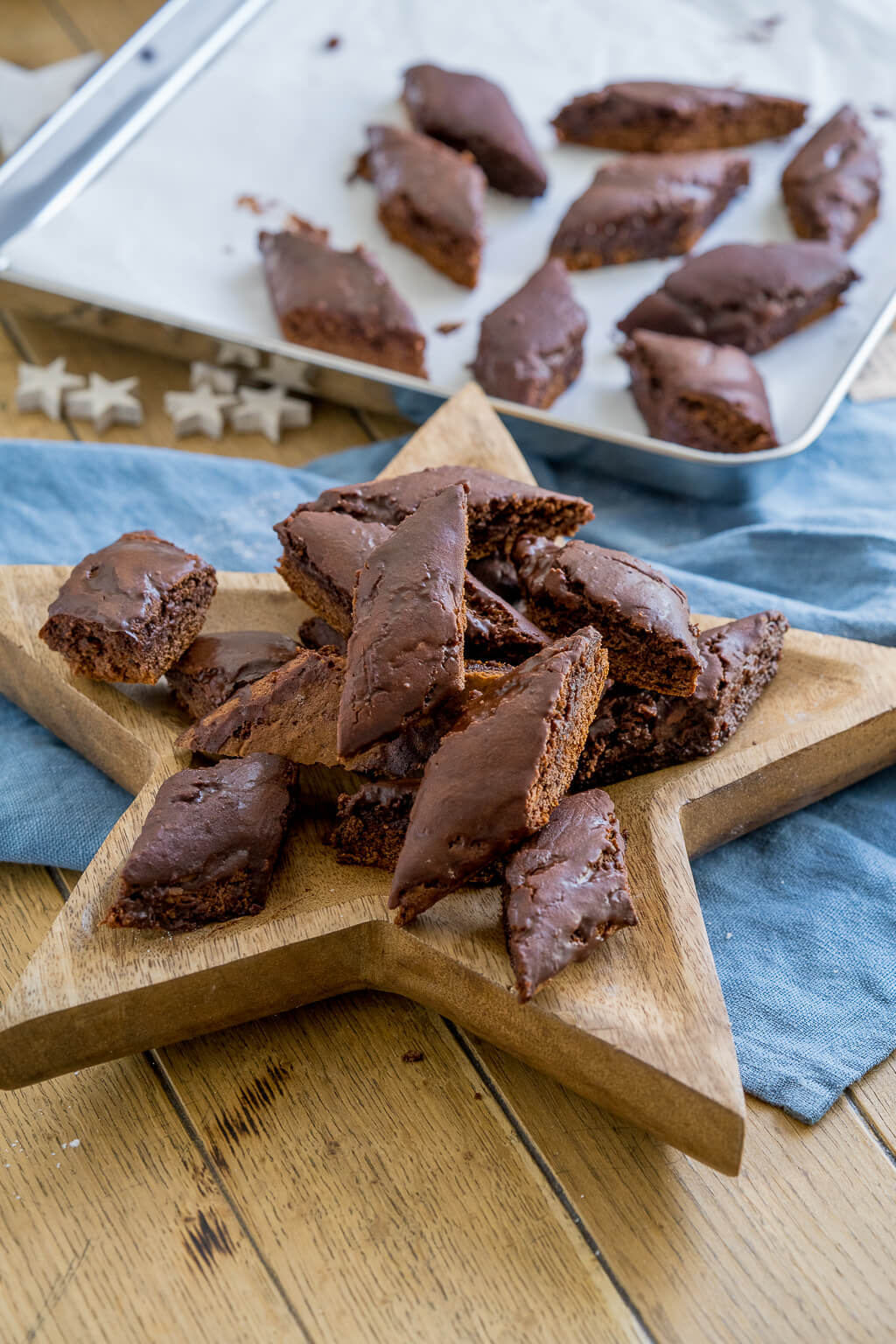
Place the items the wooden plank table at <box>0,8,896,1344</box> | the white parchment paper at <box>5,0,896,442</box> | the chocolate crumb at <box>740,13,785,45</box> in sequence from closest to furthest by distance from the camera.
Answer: the wooden plank table at <box>0,8,896,1344</box> → the white parchment paper at <box>5,0,896,442</box> → the chocolate crumb at <box>740,13,785,45</box>

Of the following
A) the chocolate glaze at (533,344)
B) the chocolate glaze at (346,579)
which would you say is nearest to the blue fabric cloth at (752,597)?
the chocolate glaze at (533,344)

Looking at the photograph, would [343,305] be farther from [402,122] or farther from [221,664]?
[221,664]

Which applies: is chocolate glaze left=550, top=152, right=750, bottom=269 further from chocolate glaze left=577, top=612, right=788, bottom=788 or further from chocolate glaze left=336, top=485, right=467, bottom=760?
chocolate glaze left=336, top=485, right=467, bottom=760

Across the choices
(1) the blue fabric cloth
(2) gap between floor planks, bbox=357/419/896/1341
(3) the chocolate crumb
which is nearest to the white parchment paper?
(3) the chocolate crumb

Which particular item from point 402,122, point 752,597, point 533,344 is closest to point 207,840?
point 752,597

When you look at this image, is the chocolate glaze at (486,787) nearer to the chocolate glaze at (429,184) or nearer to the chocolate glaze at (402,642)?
the chocolate glaze at (402,642)
